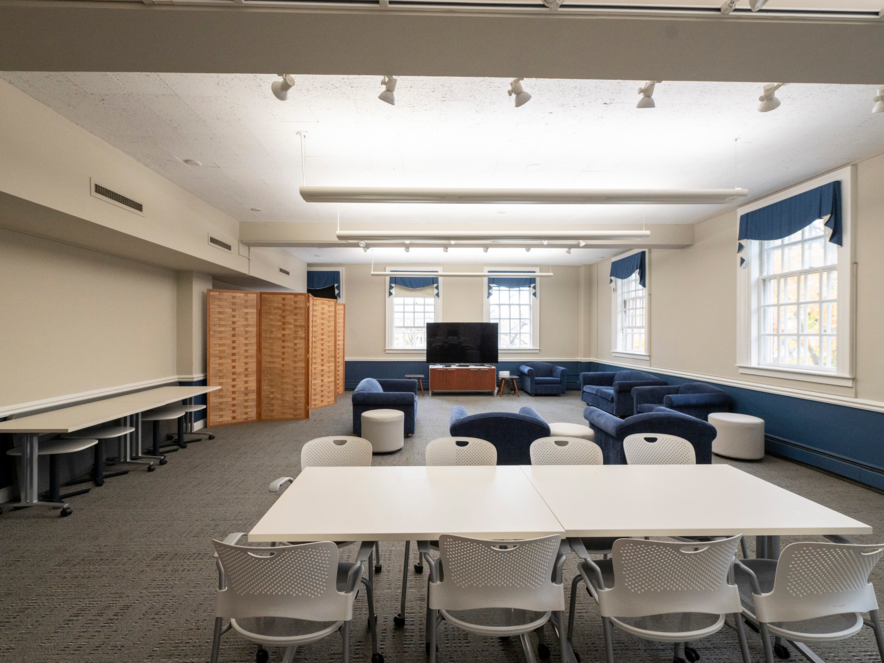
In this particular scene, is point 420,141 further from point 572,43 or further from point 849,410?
point 849,410

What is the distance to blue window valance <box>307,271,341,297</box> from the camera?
33.0 feet

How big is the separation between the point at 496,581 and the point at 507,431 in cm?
218

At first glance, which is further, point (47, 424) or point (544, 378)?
point (544, 378)

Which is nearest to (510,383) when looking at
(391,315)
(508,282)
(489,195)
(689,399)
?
(508,282)

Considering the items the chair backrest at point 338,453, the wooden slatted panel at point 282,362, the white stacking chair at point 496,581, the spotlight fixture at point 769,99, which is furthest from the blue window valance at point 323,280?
the white stacking chair at point 496,581

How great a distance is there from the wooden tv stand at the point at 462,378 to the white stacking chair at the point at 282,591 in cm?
792

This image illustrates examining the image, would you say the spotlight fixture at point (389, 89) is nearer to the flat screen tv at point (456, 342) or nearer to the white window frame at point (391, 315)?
the flat screen tv at point (456, 342)

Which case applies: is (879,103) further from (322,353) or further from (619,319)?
(322,353)

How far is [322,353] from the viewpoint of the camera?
27.5 feet

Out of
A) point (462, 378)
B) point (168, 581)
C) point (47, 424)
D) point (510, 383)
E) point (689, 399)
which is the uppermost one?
point (47, 424)

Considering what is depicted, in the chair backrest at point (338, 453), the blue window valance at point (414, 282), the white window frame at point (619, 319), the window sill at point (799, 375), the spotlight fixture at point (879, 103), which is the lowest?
the chair backrest at point (338, 453)

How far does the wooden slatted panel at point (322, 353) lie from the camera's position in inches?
Answer: 313

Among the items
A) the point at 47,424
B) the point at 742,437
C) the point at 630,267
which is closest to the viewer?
the point at 47,424

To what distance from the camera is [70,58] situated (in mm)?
2008
